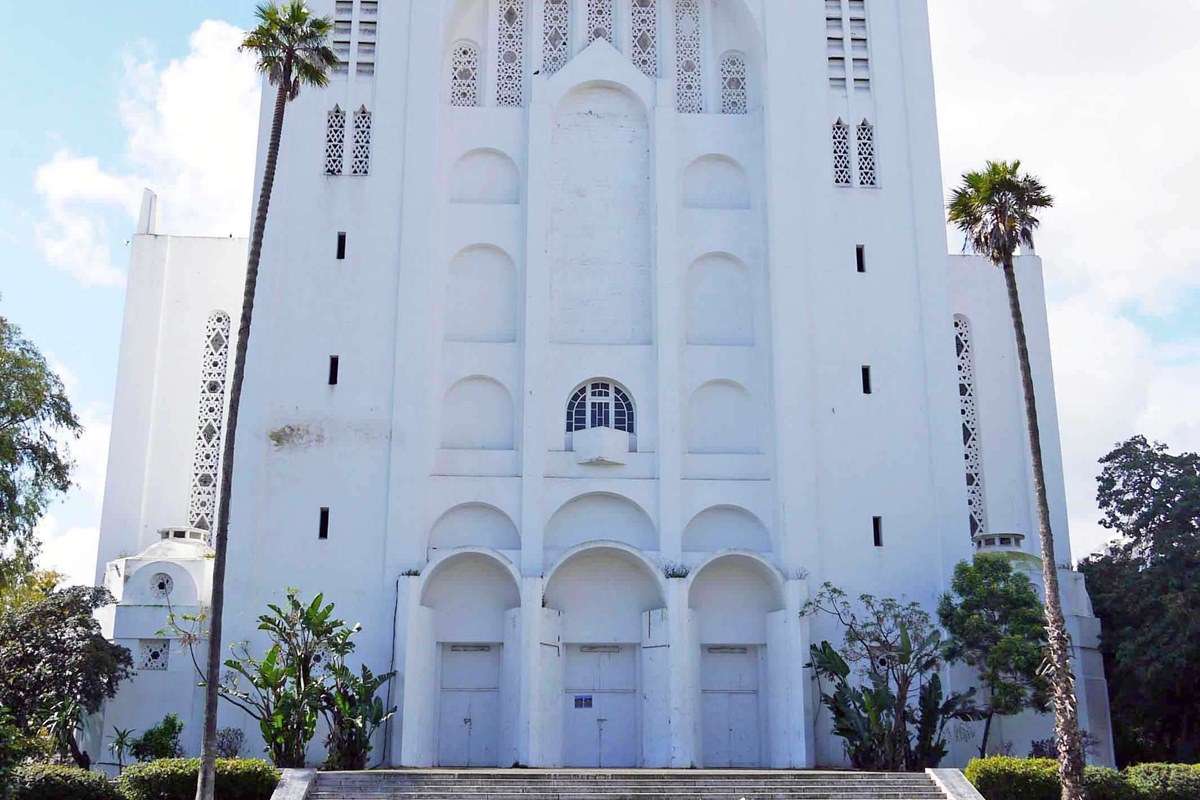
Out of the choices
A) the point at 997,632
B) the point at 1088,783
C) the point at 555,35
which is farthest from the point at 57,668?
the point at 1088,783

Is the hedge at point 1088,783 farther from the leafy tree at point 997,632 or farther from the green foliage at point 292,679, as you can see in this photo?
the green foliage at point 292,679

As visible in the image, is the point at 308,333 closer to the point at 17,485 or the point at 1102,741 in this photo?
the point at 17,485

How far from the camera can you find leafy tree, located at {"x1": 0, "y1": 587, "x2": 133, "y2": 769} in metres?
23.7

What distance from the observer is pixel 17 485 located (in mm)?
23547

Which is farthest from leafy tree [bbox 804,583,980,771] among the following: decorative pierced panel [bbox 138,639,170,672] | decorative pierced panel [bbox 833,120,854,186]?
decorative pierced panel [bbox 138,639,170,672]

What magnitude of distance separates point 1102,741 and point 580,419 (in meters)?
12.8

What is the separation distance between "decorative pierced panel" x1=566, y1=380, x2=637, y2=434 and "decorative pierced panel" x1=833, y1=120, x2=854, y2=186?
281 inches

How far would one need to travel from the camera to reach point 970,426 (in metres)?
30.7

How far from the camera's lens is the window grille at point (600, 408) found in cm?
2803

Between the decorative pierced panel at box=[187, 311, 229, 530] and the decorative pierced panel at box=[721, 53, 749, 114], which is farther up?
the decorative pierced panel at box=[721, 53, 749, 114]

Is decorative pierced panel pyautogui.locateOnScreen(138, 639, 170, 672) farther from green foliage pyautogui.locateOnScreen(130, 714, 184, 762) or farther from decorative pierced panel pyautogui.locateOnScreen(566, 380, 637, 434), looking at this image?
decorative pierced panel pyautogui.locateOnScreen(566, 380, 637, 434)

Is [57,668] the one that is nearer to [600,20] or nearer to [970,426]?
[600,20]

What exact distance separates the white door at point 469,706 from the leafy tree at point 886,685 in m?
6.62

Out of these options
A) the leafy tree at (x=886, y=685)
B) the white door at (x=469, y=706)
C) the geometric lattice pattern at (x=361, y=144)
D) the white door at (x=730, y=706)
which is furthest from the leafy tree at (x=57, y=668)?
the leafy tree at (x=886, y=685)
